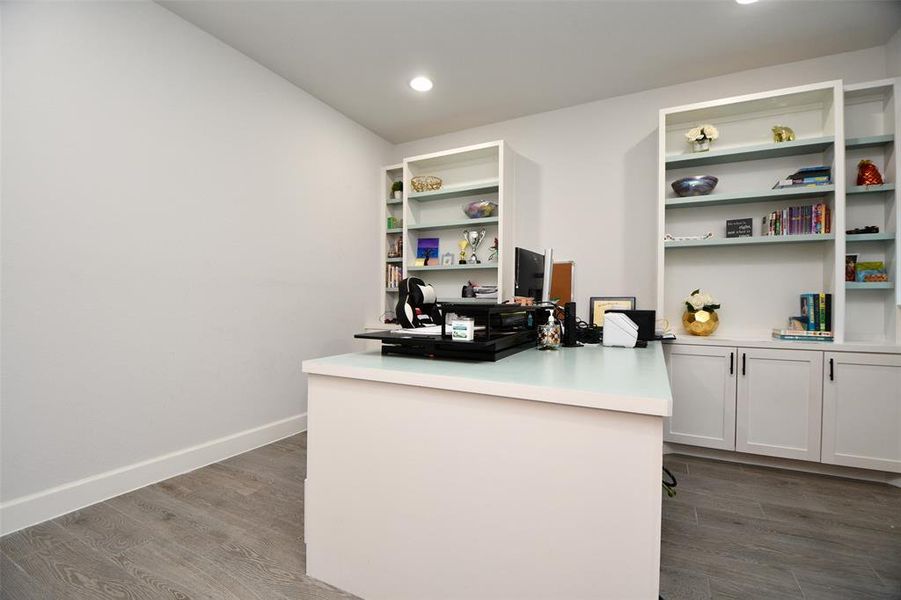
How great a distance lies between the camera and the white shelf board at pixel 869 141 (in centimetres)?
252

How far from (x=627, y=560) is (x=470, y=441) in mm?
Result: 483

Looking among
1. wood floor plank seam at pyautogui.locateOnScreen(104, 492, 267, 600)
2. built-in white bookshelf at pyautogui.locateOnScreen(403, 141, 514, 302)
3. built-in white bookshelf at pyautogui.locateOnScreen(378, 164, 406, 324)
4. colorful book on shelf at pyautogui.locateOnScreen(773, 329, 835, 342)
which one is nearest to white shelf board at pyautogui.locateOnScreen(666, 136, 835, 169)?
colorful book on shelf at pyautogui.locateOnScreen(773, 329, 835, 342)

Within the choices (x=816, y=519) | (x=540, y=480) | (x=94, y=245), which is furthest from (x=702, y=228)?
(x=94, y=245)

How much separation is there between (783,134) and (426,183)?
2.86 m

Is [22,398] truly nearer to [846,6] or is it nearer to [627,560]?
[627,560]

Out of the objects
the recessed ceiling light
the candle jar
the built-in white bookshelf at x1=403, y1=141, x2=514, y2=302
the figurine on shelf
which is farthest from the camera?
the built-in white bookshelf at x1=403, y1=141, x2=514, y2=302

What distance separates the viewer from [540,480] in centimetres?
107

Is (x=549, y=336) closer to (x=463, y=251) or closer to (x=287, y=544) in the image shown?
(x=287, y=544)

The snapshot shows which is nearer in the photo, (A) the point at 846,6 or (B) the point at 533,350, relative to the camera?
(B) the point at 533,350

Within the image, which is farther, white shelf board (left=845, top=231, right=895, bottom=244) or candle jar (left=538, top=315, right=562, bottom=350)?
white shelf board (left=845, top=231, right=895, bottom=244)

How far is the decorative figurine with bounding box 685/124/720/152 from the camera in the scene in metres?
2.90

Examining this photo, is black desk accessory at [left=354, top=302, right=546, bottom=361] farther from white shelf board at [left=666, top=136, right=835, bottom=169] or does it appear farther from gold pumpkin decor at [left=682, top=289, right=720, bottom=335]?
white shelf board at [left=666, top=136, right=835, bottom=169]

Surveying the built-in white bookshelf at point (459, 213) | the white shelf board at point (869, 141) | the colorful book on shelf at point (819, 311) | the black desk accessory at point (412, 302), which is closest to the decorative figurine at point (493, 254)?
the built-in white bookshelf at point (459, 213)

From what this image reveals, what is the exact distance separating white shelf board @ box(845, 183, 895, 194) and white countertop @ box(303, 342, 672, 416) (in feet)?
7.00
